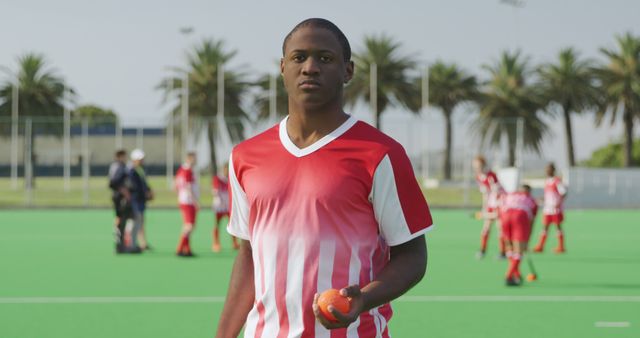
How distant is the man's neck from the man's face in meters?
0.04

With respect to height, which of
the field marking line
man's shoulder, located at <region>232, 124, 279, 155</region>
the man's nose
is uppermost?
the man's nose

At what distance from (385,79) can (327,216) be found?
171ft

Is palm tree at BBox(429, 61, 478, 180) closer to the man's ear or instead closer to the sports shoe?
the sports shoe

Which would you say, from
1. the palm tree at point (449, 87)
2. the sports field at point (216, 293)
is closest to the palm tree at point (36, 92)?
the palm tree at point (449, 87)

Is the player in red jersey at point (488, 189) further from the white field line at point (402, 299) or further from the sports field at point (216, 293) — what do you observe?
the white field line at point (402, 299)

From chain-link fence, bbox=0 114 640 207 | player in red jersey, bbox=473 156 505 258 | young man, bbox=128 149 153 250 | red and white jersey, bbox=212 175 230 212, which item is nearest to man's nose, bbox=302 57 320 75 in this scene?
player in red jersey, bbox=473 156 505 258

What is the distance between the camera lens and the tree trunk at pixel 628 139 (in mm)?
53094

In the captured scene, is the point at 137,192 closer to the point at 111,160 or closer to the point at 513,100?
the point at 111,160

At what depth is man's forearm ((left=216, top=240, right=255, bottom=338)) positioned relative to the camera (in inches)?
112

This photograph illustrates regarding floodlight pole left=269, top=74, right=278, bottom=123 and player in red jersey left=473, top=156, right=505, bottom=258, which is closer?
player in red jersey left=473, top=156, right=505, bottom=258

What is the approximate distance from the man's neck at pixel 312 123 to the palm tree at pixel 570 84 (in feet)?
176

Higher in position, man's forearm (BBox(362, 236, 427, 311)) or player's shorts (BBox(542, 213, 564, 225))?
man's forearm (BBox(362, 236, 427, 311))

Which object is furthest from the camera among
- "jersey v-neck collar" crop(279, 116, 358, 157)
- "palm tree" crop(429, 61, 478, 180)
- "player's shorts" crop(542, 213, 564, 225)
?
"palm tree" crop(429, 61, 478, 180)

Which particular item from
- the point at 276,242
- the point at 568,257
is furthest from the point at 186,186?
the point at 276,242
